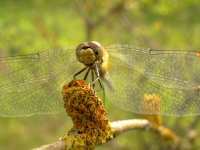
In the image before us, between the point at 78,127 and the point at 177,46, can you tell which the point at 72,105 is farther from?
the point at 177,46

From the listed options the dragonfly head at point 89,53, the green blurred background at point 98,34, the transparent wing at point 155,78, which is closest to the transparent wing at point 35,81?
the dragonfly head at point 89,53

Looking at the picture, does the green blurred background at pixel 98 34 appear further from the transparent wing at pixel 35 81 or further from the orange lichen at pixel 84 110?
the orange lichen at pixel 84 110

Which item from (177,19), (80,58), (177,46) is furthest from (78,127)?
(177,19)

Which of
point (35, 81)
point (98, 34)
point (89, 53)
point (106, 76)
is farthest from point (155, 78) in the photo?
point (98, 34)

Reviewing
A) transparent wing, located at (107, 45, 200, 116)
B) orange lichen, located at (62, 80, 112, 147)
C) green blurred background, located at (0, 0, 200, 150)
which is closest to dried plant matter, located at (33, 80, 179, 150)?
orange lichen, located at (62, 80, 112, 147)

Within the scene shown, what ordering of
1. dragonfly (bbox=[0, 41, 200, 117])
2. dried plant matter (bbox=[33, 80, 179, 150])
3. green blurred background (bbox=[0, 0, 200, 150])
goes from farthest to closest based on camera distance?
green blurred background (bbox=[0, 0, 200, 150]), dragonfly (bbox=[0, 41, 200, 117]), dried plant matter (bbox=[33, 80, 179, 150])

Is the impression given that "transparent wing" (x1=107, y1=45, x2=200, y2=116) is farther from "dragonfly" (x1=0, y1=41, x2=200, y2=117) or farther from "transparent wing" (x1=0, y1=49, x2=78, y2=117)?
"transparent wing" (x1=0, y1=49, x2=78, y2=117)

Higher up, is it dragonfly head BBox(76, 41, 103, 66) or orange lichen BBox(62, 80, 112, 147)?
dragonfly head BBox(76, 41, 103, 66)
